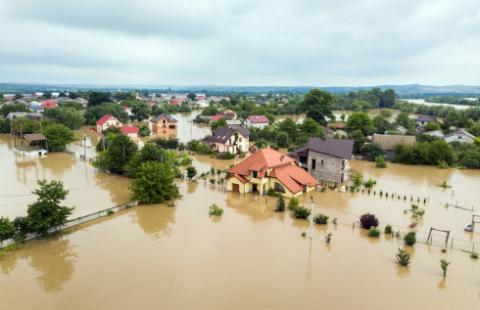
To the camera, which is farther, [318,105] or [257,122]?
[257,122]

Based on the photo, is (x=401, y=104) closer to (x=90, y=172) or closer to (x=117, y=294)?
(x=90, y=172)

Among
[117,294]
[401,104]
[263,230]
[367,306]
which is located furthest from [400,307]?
[401,104]

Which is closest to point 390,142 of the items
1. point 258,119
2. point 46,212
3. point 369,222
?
point 369,222

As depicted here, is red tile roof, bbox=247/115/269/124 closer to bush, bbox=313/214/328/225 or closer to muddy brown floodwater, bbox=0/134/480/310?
muddy brown floodwater, bbox=0/134/480/310

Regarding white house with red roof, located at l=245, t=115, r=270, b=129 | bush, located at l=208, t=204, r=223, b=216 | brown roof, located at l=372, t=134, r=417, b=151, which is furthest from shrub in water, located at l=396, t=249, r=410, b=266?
white house with red roof, located at l=245, t=115, r=270, b=129

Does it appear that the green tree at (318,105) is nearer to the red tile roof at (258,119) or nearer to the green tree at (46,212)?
the red tile roof at (258,119)

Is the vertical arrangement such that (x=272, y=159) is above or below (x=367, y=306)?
above

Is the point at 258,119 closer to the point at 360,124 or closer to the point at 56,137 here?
the point at 360,124
